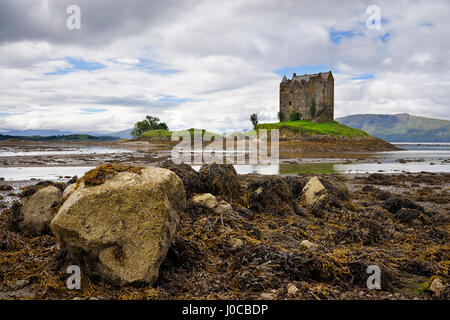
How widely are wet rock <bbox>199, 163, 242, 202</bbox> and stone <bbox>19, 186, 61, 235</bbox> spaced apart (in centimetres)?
354

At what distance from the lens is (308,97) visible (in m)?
85.4

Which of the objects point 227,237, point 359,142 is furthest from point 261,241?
point 359,142

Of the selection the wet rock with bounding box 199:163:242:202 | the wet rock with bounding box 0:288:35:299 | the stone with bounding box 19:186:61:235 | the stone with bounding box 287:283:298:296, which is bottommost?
the wet rock with bounding box 0:288:35:299

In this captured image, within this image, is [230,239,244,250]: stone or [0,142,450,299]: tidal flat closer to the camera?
[0,142,450,299]: tidal flat

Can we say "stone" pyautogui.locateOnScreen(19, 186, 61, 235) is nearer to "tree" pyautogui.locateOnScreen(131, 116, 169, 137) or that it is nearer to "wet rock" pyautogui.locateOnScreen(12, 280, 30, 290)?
"wet rock" pyautogui.locateOnScreen(12, 280, 30, 290)

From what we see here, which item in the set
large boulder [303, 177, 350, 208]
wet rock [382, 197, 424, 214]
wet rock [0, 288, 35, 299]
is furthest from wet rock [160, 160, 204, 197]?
wet rock [382, 197, 424, 214]

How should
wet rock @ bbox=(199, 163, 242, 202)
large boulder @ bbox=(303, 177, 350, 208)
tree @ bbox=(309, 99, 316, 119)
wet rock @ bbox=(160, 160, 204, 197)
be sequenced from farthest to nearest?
tree @ bbox=(309, 99, 316, 119)
large boulder @ bbox=(303, 177, 350, 208)
wet rock @ bbox=(199, 163, 242, 202)
wet rock @ bbox=(160, 160, 204, 197)

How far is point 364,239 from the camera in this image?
662cm

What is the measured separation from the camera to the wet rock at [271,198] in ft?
26.4

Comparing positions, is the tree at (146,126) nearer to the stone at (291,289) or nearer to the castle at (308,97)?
the castle at (308,97)

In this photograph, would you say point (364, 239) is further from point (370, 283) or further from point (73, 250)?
point (73, 250)

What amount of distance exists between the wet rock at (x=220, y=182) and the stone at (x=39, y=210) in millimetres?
3544

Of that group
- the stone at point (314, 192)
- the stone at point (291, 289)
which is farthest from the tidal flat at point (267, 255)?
the stone at point (314, 192)

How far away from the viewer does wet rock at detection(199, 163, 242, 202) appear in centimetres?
786
